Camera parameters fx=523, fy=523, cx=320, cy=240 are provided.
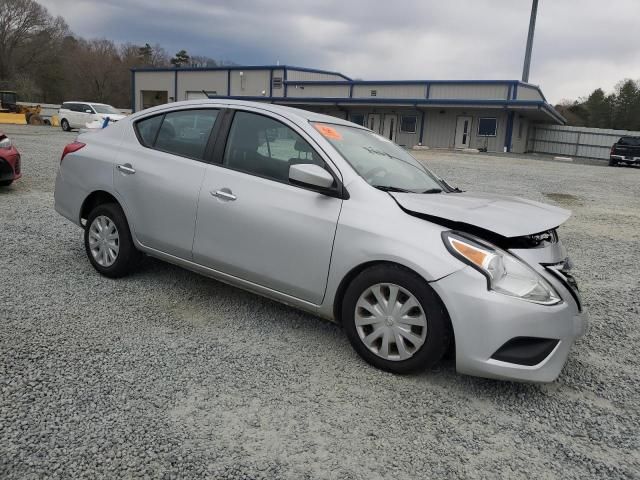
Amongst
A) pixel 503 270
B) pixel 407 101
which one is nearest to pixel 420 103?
pixel 407 101

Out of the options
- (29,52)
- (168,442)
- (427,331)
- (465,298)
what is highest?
(29,52)

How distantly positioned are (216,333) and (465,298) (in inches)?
72.0

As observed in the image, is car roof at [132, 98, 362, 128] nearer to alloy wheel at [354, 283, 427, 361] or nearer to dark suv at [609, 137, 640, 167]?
alloy wheel at [354, 283, 427, 361]

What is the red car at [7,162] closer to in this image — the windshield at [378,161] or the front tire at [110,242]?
the front tire at [110,242]

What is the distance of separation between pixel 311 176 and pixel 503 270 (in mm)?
1326

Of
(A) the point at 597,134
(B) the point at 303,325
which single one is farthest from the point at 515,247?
(A) the point at 597,134

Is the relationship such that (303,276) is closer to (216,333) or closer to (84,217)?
(216,333)

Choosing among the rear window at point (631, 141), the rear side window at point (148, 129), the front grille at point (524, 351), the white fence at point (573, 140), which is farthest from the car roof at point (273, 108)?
the white fence at point (573, 140)

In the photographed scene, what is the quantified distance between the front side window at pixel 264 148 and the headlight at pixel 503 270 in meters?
1.21

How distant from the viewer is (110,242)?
15.4 ft

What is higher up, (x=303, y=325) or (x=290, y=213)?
(x=290, y=213)

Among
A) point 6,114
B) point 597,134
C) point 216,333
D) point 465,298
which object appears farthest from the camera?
point 597,134

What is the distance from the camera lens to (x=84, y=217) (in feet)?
16.3

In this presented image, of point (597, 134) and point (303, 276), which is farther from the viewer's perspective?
point (597, 134)
